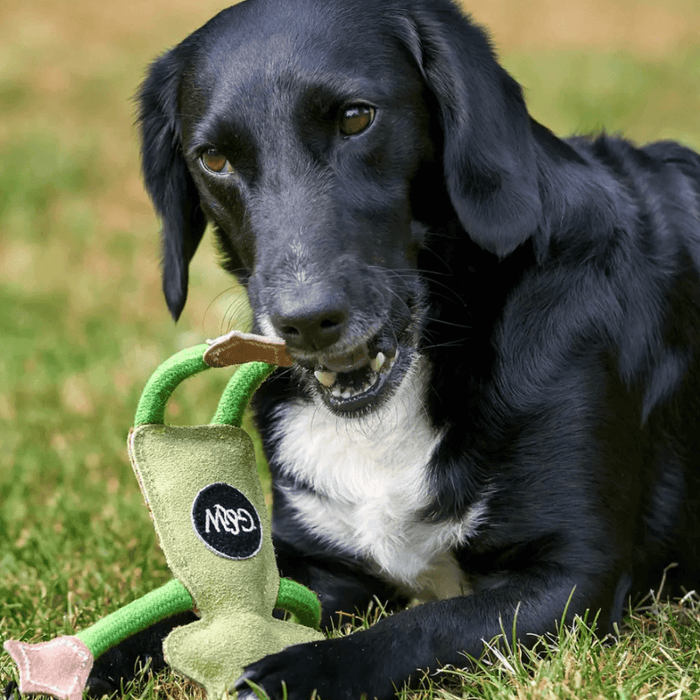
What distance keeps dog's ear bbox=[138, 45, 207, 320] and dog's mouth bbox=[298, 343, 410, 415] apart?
0.78m

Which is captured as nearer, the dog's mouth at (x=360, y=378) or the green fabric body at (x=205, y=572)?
the green fabric body at (x=205, y=572)

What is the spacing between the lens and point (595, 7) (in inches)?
517

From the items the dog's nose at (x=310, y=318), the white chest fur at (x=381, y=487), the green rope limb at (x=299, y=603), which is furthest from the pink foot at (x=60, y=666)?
the white chest fur at (x=381, y=487)

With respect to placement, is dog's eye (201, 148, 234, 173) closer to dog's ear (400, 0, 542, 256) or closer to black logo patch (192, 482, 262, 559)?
dog's ear (400, 0, 542, 256)

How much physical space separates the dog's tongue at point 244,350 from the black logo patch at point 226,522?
0.26 metres

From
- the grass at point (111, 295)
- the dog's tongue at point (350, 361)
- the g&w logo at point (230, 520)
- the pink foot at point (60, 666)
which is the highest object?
the dog's tongue at point (350, 361)

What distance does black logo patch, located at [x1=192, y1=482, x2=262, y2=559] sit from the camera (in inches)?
84.4

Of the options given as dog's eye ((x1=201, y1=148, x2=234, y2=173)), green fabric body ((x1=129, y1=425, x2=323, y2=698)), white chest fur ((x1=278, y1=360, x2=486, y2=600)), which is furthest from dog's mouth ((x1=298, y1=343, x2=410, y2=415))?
dog's eye ((x1=201, y1=148, x2=234, y2=173))

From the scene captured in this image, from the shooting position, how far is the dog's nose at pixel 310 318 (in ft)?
7.14

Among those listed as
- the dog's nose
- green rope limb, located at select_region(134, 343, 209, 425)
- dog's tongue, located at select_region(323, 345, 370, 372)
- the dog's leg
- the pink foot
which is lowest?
the dog's leg

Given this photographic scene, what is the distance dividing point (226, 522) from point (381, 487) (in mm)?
585

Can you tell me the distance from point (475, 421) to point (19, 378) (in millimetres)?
3065

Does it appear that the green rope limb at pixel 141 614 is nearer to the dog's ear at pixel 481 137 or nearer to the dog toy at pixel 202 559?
the dog toy at pixel 202 559

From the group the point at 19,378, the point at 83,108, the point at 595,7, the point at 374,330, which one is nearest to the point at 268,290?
the point at 374,330
